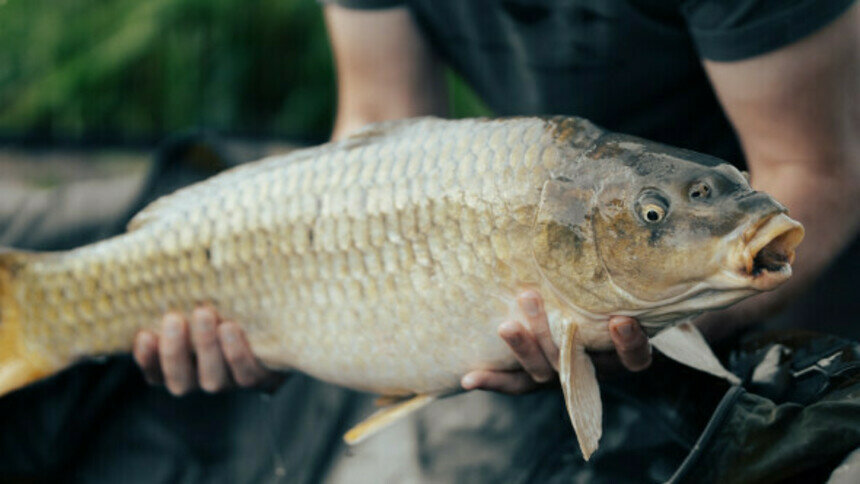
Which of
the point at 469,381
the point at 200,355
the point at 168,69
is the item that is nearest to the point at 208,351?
the point at 200,355

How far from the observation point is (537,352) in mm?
1051

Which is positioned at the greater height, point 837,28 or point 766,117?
point 837,28

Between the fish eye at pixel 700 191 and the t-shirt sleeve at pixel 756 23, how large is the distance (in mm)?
450

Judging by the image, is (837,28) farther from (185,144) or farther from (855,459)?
(185,144)

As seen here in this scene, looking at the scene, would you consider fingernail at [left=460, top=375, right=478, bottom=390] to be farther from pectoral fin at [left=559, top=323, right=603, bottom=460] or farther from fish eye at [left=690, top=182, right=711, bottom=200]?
fish eye at [left=690, top=182, right=711, bottom=200]

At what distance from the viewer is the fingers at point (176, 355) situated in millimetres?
1264

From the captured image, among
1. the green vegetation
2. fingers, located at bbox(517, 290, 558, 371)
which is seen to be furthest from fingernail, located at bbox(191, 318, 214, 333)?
the green vegetation

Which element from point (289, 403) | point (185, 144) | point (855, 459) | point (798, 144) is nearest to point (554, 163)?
point (855, 459)

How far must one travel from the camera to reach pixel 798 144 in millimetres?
1316

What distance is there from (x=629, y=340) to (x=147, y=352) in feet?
2.33

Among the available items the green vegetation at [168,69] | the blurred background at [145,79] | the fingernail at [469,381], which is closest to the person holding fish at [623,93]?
the fingernail at [469,381]

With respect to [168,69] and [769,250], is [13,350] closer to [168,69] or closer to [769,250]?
[769,250]

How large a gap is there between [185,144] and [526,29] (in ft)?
2.19

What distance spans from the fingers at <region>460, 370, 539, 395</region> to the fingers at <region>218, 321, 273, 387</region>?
326mm
